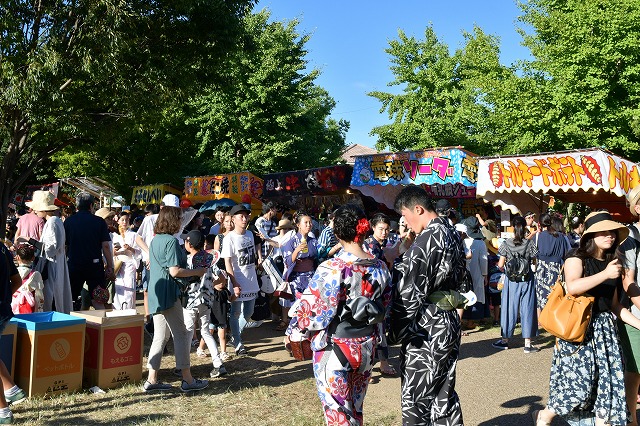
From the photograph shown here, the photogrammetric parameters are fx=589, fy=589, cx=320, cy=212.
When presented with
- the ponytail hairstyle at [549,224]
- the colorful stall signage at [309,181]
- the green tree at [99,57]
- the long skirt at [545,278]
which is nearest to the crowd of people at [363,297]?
the long skirt at [545,278]

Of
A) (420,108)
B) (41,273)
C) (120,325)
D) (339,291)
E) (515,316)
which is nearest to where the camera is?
(339,291)

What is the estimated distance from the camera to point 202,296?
21.1ft

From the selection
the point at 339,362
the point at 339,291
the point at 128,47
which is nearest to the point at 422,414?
the point at 339,362

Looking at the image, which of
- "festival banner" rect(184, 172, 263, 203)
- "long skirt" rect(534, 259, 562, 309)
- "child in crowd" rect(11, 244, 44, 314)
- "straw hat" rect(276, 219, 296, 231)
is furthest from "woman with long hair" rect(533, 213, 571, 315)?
"festival banner" rect(184, 172, 263, 203)

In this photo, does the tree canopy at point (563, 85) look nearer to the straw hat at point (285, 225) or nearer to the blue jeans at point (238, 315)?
the straw hat at point (285, 225)

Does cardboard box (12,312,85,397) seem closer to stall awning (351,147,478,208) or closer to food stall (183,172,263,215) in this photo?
stall awning (351,147,478,208)

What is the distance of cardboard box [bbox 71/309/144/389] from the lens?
5836 mm

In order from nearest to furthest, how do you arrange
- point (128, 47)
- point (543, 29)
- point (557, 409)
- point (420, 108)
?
point (557, 409), point (128, 47), point (543, 29), point (420, 108)

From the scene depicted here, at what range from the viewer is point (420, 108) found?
29.8 meters

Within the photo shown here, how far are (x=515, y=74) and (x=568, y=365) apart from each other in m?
21.1

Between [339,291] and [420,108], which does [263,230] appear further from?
[420,108]

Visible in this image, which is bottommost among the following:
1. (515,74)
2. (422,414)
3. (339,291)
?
(422,414)

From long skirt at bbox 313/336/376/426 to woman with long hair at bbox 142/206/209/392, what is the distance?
2482 millimetres

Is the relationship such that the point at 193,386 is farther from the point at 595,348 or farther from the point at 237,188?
the point at 237,188
